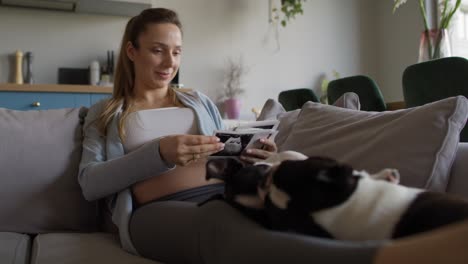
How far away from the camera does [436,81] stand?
196 centimetres

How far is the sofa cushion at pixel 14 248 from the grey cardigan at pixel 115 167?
0.70 feet

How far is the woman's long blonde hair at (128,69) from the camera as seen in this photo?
56.1 inches

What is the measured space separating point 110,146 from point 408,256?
3.51 ft

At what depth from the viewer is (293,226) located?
2.11 feet

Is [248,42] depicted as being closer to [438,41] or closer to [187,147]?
[438,41]

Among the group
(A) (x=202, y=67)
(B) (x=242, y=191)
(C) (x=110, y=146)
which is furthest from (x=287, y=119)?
(A) (x=202, y=67)

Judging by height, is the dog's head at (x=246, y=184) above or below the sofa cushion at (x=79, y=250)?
above

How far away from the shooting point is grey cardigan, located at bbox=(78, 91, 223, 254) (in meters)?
1.17

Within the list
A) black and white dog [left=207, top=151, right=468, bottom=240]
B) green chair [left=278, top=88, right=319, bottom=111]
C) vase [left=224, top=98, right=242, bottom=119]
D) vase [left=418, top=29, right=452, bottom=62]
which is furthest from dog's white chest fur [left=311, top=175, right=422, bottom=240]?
vase [left=224, top=98, right=242, bottom=119]

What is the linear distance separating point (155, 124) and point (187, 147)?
0.34 meters

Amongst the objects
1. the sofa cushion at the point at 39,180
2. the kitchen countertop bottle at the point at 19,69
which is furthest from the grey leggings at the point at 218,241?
the kitchen countertop bottle at the point at 19,69

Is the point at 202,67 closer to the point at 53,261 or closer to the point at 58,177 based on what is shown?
the point at 58,177

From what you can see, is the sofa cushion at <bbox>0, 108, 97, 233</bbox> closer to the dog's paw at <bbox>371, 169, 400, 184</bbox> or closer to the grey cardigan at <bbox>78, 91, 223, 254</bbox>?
the grey cardigan at <bbox>78, 91, 223, 254</bbox>

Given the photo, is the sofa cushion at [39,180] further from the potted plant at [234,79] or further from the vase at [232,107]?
the potted plant at [234,79]
